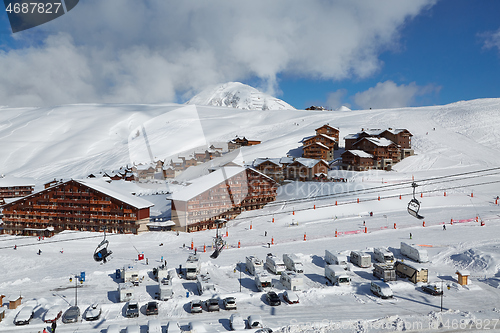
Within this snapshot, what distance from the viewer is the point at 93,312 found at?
20391 mm

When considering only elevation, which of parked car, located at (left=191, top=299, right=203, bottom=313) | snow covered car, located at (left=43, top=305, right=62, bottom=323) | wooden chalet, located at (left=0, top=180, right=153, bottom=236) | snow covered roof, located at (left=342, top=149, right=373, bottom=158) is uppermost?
snow covered roof, located at (left=342, top=149, right=373, bottom=158)

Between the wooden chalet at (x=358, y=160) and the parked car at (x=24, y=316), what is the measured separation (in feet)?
189

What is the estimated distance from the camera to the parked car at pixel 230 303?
21422 mm

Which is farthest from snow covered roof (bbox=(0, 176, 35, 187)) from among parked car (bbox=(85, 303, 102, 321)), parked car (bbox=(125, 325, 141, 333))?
parked car (bbox=(125, 325, 141, 333))

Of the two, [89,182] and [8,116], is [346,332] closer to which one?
[89,182]

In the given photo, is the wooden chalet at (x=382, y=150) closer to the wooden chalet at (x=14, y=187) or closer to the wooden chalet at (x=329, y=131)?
the wooden chalet at (x=329, y=131)

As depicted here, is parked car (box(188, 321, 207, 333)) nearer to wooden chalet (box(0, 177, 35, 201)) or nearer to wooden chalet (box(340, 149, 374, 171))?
wooden chalet (box(340, 149, 374, 171))

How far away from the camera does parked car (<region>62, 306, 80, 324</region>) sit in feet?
65.2

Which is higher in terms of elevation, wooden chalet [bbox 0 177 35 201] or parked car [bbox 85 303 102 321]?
wooden chalet [bbox 0 177 35 201]

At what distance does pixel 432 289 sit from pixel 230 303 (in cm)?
1381

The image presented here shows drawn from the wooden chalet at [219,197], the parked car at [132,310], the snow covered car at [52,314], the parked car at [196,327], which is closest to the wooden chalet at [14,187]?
the wooden chalet at [219,197]

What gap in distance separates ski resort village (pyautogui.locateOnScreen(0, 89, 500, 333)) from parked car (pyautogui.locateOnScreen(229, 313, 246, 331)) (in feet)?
0.25

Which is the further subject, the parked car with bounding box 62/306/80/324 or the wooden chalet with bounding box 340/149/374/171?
the wooden chalet with bounding box 340/149/374/171

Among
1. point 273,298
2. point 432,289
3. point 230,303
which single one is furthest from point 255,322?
point 432,289
